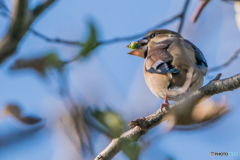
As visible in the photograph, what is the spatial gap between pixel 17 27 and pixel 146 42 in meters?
4.22

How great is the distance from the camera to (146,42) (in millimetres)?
5719

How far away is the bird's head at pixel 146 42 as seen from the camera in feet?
18.0

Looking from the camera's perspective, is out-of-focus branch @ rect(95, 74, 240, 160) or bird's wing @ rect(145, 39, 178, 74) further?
bird's wing @ rect(145, 39, 178, 74)

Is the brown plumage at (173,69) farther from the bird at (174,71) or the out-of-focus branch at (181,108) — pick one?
the out-of-focus branch at (181,108)

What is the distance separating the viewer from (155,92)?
438 centimetres

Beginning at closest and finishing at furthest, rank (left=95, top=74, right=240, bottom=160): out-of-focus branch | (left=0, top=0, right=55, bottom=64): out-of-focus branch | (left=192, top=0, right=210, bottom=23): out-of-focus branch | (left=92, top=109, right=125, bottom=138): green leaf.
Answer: (left=0, top=0, right=55, bottom=64): out-of-focus branch < (left=92, top=109, right=125, bottom=138): green leaf < (left=95, top=74, right=240, bottom=160): out-of-focus branch < (left=192, top=0, right=210, bottom=23): out-of-focus branch

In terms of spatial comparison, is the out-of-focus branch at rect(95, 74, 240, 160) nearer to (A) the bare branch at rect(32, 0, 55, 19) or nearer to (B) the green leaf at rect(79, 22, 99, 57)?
(B) the green leaf at rect(79, 22, 99, 57)

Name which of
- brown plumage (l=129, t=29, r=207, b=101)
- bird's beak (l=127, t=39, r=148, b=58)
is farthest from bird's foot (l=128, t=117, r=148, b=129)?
bird's beak (l=127, t=39, r=148, b=58)

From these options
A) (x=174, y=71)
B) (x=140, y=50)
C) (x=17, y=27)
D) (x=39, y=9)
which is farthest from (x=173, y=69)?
(x=17, y=27)

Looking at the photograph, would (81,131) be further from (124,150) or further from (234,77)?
(234,77)

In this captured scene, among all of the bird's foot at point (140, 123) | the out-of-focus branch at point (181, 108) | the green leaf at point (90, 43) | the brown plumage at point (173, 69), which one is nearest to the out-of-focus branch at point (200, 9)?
the brown plumage at point (173, 69)

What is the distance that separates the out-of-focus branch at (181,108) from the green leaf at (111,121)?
728 millimetres

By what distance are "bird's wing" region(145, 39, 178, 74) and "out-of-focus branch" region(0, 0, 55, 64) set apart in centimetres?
243

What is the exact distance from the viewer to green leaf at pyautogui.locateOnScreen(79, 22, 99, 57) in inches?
78.7
